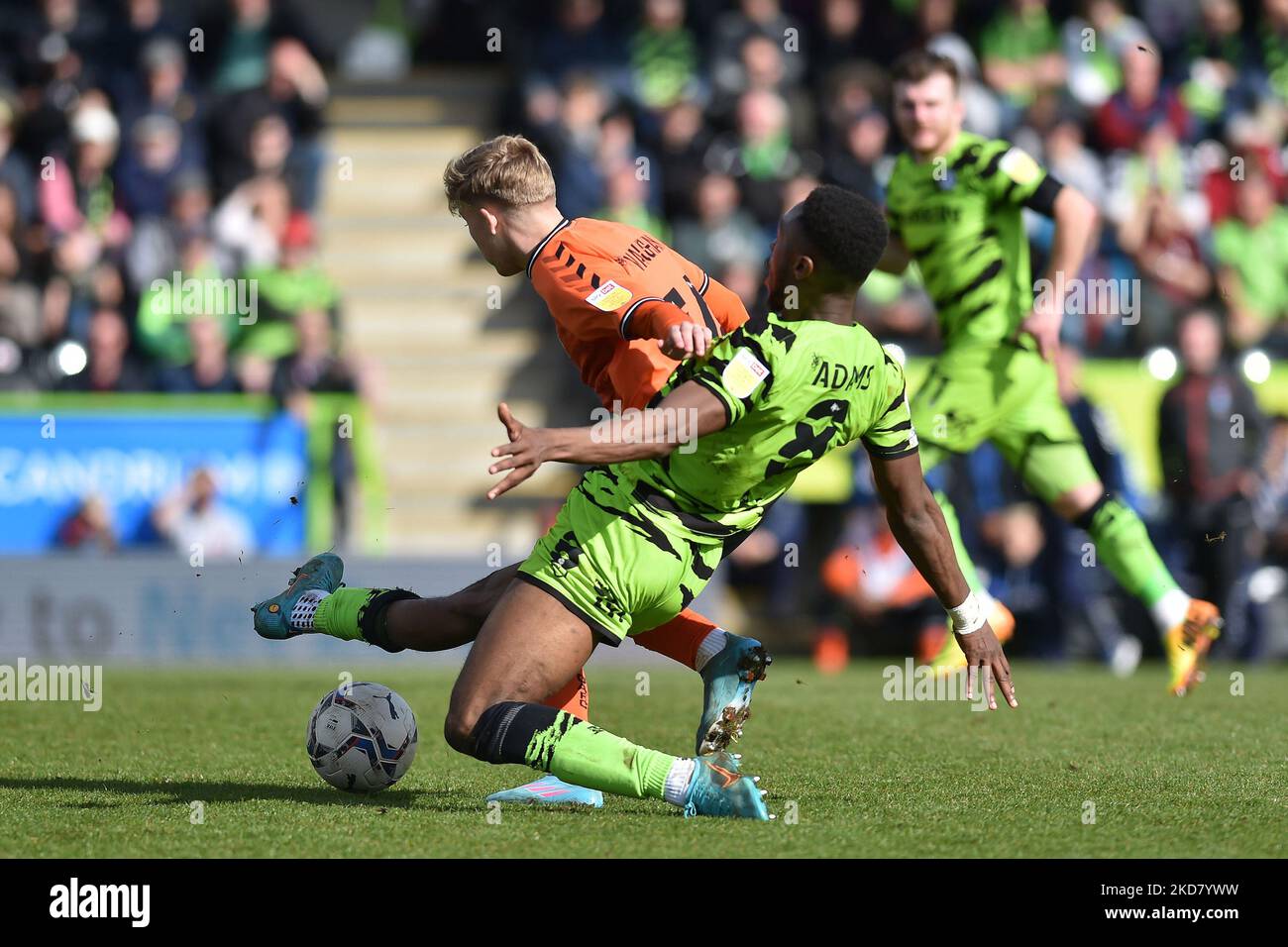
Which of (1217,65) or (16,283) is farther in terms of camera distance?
(1217,65)

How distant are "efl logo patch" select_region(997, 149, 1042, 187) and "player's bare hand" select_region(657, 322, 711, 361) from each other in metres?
3.81

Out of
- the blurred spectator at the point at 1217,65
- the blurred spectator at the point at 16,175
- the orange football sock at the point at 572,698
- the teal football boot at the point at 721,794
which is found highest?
the blurred spectator at the point at 1217,65

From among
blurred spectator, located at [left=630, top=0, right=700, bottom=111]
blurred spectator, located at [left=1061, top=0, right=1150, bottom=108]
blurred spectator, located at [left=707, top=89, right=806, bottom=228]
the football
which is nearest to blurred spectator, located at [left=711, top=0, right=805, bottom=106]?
blurred spectator, located at [left=630, top=0, right=700, bottom=111]

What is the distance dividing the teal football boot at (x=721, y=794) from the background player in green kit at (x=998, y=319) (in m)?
3.37

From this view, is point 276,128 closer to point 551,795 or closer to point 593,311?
point 593,311

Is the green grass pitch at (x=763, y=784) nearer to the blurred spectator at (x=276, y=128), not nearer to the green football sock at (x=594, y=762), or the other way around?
the green football sock at (x=594, y=762)

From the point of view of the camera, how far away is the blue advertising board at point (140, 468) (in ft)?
43.4

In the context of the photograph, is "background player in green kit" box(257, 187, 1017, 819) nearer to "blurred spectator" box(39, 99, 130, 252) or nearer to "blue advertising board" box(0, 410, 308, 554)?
"blue advertising board" box(0, 410, 308, 554)

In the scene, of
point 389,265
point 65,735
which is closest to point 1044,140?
point 389,265

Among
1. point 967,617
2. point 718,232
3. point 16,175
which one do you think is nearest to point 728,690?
point 967,617

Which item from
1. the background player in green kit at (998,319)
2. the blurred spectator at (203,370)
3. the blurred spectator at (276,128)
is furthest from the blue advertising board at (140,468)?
the background player in green kit at (998,319)

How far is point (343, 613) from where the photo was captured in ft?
20.6

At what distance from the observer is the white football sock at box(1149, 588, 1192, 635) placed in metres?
→ 8.30

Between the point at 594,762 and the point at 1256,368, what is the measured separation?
29.0 ft
